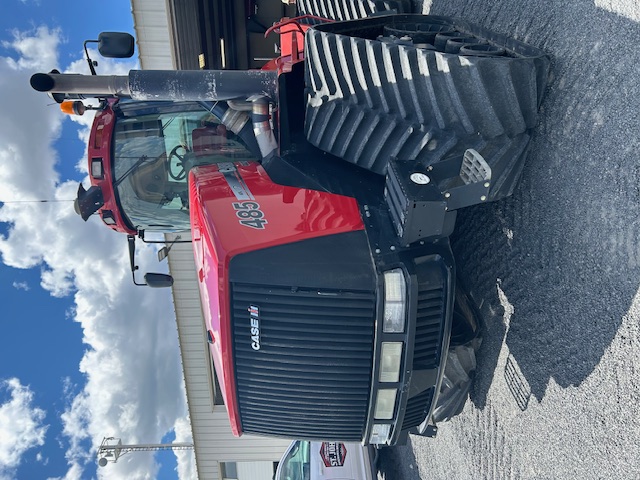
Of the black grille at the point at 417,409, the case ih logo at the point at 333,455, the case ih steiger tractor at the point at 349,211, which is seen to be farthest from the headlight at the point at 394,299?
the case ih logo at the point at 333,455

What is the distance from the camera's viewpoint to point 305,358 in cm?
293

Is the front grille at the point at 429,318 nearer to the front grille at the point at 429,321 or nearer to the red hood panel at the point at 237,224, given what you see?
the front grille at the point at 429,321

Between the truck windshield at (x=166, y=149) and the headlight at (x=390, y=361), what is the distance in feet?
5.81

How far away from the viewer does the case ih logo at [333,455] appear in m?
6.34

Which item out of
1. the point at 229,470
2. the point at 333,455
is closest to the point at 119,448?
the point at 229,470

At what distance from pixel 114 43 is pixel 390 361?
2755 mm

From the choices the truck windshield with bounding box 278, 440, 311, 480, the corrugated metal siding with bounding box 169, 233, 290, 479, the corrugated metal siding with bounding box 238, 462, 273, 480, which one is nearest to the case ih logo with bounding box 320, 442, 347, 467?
the truck windshield with bounding box 278, 440, 311, 480

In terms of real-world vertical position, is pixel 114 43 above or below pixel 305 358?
above

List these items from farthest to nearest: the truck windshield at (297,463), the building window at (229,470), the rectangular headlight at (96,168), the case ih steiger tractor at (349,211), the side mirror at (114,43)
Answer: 1. the building window at (229,470)
2. the truck windshield at (297,463)
3. the rectangular headlight at (96,168)
4. the side mirror at (114,43)
5. the case ih steiger tractor at (349,211)

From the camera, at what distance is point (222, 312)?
9.26 feet

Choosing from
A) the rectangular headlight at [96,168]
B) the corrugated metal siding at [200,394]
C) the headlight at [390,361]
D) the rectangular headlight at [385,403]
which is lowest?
the corrugated metal siding at [200,394]

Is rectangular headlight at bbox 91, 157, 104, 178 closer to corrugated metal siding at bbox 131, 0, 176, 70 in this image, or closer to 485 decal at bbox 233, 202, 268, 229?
485 decal at bbox 233, 202, 268, 229

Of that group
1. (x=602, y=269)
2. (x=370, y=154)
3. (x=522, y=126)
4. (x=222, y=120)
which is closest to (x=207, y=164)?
(x=222, y=120)

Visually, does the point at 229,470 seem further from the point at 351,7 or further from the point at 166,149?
the point at 351,7
